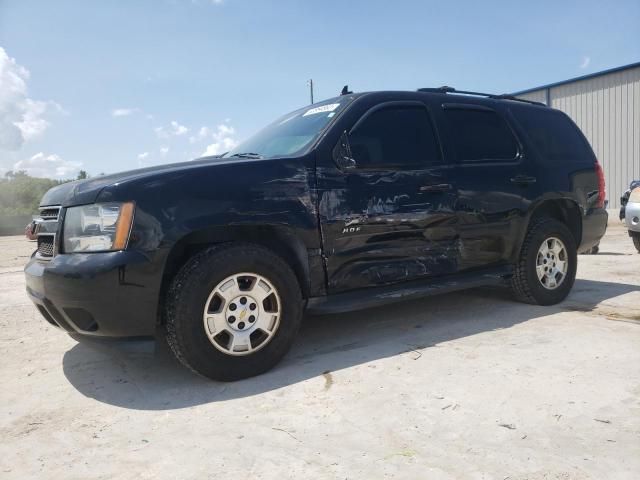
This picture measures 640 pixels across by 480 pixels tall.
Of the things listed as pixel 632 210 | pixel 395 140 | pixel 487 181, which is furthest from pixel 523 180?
pixel 632 210

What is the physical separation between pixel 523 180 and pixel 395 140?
56.9 inches

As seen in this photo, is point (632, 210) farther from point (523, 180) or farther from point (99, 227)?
point (99, 227)

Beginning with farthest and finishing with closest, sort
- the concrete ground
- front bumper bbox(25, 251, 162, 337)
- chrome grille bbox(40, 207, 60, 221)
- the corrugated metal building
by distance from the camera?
the corrugated metal building < chrome grille bbox(40, 207, 60, 221) < front bumper bbox(25, 251, 162, 337) < the concrete ground

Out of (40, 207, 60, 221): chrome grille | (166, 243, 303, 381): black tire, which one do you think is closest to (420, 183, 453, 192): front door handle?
(166, 243, 303, 381): black tire

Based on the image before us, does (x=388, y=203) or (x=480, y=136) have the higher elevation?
(x=480, y=136)

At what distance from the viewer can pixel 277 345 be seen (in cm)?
313

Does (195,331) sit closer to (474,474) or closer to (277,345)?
(277,345)

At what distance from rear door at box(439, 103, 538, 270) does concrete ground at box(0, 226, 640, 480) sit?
67 centimetres

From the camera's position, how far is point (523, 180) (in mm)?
4469

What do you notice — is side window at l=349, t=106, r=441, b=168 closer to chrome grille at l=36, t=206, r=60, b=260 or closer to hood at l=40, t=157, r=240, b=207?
hood at l=40, t=157, r=240, b=207

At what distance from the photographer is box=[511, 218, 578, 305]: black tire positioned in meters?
4.55

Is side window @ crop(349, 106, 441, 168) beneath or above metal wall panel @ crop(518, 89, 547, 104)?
beneath

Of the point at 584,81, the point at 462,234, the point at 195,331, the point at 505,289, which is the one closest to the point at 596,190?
the point at 505,289

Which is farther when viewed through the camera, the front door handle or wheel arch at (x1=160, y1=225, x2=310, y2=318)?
the front door handle
